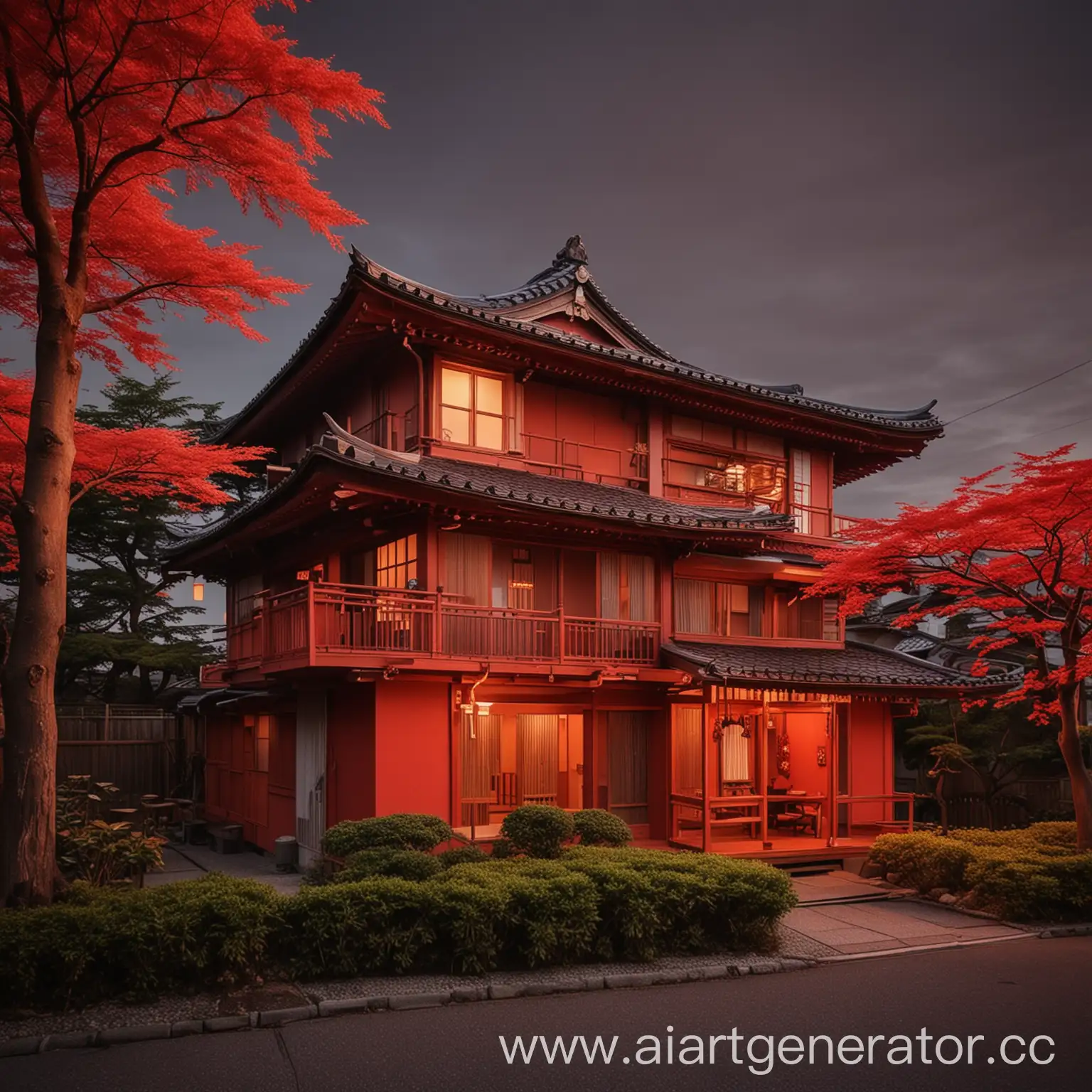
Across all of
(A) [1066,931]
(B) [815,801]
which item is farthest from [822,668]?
(A) [1066,931]

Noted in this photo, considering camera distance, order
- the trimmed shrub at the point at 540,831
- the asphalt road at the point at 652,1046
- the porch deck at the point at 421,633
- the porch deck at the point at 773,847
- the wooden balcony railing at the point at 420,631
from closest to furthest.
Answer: the asphalt road at the point at 652,1046
the trimmed shrub at the point at 540,831
the porch deck at the point at 421,633
the wooden balcony railing at the point at 420,631
the porch deck at the point at 773,847

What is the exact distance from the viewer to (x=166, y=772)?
79.2ft

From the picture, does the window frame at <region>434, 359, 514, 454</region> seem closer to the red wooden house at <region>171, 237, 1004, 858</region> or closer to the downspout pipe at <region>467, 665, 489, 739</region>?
the red wooden house at <region>171, 237, 1004, 858</region>

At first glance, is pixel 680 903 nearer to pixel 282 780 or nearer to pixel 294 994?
pixel 294 994

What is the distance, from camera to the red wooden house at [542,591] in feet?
52.1

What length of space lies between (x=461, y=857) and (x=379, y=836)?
1.22 m

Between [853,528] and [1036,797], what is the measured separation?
12.9 m

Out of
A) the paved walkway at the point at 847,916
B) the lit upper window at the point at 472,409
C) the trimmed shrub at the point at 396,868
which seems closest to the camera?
the trimmed shrub at the point at 396,868

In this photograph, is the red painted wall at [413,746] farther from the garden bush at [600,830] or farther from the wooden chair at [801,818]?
the wooden chair at [801,818]

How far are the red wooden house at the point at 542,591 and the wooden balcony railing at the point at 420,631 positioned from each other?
0.06 meters

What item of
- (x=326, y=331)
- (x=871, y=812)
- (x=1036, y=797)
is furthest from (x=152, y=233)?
(x=1036, y=797)

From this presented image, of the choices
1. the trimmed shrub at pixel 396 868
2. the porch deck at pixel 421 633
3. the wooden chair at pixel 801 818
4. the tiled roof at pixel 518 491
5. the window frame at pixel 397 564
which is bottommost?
the wooden chair at pixel 801 818

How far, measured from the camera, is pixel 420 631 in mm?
16000

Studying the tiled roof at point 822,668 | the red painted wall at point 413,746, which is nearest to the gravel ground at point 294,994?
the red painted wall at point 413,746
